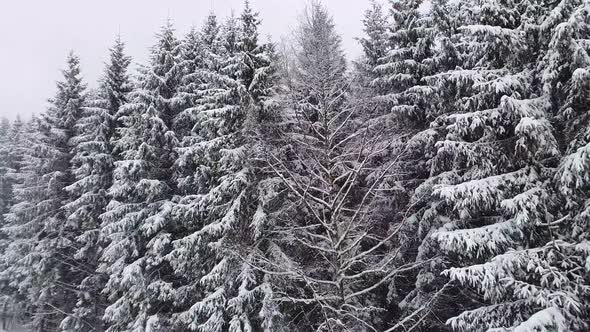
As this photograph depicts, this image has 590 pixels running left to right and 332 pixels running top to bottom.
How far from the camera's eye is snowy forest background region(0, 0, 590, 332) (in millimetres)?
7406

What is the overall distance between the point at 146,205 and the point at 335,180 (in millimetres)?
11153

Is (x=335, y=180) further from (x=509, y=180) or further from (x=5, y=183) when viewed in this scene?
(x=5, y=183)

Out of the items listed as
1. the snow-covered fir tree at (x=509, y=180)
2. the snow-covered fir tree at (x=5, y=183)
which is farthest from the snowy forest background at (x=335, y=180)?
the snow-covered fir tree at (x=5, y=183)

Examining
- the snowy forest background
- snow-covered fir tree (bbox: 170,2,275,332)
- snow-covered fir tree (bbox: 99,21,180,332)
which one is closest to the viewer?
the snowy forest background

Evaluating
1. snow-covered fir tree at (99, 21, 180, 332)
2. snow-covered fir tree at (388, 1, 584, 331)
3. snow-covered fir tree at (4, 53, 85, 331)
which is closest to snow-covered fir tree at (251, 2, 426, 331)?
snow-covered fir tree at (388, 1, 584, 331)

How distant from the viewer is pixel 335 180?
6.95 meters

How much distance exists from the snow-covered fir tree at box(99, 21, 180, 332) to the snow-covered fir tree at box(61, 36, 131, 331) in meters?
3.22

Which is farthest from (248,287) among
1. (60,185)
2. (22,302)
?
(22,302)

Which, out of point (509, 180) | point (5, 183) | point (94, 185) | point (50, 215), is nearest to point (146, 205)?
point (94, 185)

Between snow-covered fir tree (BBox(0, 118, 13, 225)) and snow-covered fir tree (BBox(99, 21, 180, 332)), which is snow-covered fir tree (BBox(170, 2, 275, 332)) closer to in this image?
snow-covered fir tree (BBox(99, 21, 180, 332))

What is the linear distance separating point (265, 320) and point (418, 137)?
23.2ft

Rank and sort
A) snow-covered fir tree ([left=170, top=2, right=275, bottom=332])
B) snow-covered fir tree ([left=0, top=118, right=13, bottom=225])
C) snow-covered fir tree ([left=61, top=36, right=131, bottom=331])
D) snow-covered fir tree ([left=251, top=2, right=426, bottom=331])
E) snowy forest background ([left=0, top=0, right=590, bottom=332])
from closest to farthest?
snowy forest background ([left=0, top=0, right=590, bottom=332]) < snow-covered fir tree ([left=251, top=2, right=426, bottom=331]) < snow-covered fir tree ([left=170, top=2, right=275, bottom=332]) < snow-covered fir tree ([left=61, top=36, right=131, bottom=331]) < snow-covered fir tree ([left=0, top=118, right=13, bottom=225])

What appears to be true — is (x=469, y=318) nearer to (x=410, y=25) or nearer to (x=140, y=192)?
(x=410, y=25)

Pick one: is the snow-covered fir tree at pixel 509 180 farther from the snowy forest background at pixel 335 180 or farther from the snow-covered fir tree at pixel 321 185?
the snow-covered fir tree at pixel 321 185
